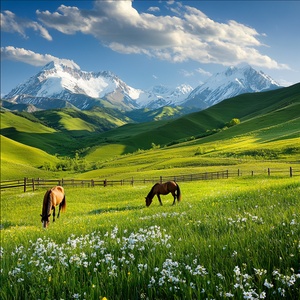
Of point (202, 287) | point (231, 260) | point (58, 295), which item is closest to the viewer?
point (202, 287)

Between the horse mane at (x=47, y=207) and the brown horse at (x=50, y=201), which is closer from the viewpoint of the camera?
the brown horse at (x=50, y=201)

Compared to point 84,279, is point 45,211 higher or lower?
lower

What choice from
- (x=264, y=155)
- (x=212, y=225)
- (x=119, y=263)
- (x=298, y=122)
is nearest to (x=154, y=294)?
(x=119, y=263)

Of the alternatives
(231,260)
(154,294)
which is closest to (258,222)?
(231,260)

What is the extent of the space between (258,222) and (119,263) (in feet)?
10.4

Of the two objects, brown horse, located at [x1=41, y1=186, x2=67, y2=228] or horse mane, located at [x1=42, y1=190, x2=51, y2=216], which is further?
horse mane, located at [x1=42, y1=190, x2=51, y2=216]

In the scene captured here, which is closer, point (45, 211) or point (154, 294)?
point (154, 294)

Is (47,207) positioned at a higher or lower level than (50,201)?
lower

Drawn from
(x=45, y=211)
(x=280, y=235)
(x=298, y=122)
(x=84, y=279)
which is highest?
(x=298, y=122)

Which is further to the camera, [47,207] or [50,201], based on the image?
[50,201]

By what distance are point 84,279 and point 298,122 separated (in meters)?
160

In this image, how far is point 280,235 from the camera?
4.69 metres

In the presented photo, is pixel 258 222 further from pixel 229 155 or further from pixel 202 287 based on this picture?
pixel 229 155

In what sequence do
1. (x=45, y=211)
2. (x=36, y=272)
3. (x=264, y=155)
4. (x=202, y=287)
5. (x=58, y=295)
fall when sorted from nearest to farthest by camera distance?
(x=202, y=287)
(x=58, y=295)
(x=36, y=272)
(x=45, y=211)
(x=264, y=155)
